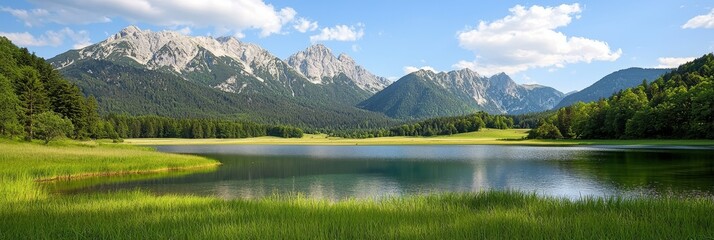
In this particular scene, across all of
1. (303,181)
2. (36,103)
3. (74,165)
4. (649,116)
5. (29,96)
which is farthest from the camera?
(649,116)

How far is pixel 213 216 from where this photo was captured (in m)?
11.6

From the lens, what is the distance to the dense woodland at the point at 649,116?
85.5 meters

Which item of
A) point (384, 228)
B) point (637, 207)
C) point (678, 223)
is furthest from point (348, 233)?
point (637, 207)

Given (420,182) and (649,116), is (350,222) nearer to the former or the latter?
(420,182)

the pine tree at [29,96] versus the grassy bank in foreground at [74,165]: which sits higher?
the pine tree at [29,96]

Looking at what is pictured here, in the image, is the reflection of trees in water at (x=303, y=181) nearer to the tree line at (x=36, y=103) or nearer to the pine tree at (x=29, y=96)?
the tree line at (x=36, y=103)

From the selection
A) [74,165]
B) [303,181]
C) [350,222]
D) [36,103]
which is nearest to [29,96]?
[36,103]

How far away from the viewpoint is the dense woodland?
3366 inches

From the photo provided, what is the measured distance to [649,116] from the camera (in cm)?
9694

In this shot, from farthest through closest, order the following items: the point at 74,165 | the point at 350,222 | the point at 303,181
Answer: the point at 303,181 → the point at 74,165 → the point at 350,222

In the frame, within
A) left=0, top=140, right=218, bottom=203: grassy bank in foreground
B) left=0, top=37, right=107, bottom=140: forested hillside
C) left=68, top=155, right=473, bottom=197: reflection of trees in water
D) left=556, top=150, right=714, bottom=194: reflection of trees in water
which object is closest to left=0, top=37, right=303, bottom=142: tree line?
left=0, top=37, right=107, bottom=140: forested hillside

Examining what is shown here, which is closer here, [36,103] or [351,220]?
→ [351,220]

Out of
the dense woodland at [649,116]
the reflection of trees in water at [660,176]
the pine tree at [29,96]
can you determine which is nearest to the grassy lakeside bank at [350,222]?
the reflection of trees in water at [660,176]

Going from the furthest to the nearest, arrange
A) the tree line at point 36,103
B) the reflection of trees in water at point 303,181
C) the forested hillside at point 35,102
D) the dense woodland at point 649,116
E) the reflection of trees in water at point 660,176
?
the dense woodland at point 649,116 < the tree line at point 36,103 < the forested hillside at point 35,102 < the reflection of trees in water at point 303,181 < the reflection of trees in water at point 660,176
